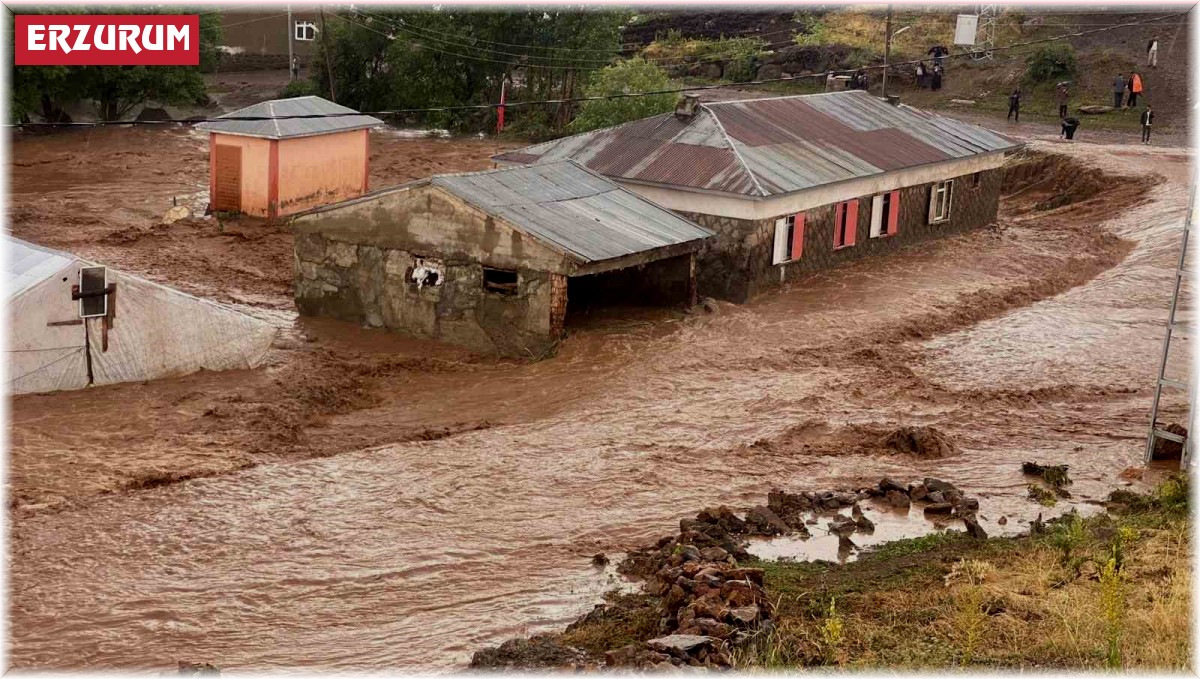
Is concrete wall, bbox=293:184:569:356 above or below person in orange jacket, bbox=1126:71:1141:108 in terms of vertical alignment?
below

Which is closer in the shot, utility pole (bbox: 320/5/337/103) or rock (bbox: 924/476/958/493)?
rock (bbox: 924/476/958/493)

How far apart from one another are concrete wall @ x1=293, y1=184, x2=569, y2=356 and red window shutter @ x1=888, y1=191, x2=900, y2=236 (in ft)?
34.7

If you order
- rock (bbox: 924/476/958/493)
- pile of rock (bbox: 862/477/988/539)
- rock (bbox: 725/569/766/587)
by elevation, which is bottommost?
pile of rock (bbox: 862/477/988/539)

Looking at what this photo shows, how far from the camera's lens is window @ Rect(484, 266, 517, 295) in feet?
70.4

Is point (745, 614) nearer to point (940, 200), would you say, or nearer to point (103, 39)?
point (940, 200)

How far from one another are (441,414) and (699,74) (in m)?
33.8

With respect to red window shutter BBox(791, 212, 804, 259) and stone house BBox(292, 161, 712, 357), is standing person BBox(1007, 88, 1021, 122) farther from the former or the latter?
stone house BBox(292, 161, 712, 357)

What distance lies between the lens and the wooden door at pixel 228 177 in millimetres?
31156

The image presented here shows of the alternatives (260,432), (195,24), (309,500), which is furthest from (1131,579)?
(195,24)

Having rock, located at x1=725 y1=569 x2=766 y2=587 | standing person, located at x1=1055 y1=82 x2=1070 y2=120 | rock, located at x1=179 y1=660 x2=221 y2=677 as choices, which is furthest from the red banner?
standing person, located at x1=1055 y1=82 x2=1070 y2=120

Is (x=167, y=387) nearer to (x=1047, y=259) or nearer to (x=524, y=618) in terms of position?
(x=524, y=618)

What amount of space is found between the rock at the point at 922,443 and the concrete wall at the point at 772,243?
281 inches

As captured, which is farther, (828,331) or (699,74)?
(699,74)

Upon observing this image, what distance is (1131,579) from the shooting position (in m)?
12.2
